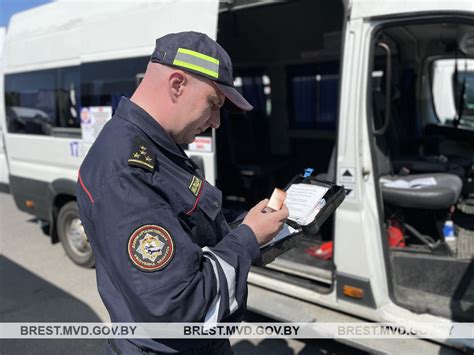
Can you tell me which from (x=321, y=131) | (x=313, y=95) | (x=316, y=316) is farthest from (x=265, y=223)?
(x=313, y=95)

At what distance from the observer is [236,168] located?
493cm

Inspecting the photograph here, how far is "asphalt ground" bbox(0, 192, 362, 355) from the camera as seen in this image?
2.96 metres

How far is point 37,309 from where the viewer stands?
3.55m

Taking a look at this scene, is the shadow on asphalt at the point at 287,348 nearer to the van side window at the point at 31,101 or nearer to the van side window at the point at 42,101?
the van side window at the point at 42,101

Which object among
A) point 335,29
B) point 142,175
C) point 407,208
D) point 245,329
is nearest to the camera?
point 142,175

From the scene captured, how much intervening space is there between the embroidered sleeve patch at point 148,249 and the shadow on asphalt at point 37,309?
2.34 metres

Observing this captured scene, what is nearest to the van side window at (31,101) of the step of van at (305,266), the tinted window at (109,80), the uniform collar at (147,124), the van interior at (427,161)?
the tinted window at (109,80)

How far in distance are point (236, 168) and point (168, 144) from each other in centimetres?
377

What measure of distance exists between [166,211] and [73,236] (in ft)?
12.2

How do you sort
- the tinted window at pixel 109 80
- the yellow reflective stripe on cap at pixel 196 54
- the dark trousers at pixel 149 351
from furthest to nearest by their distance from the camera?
A: the tinted window at pixel 109 80 < the dark trousers at pixel 149 351 < the yellow reflective stripe on cap at pixel 196 54

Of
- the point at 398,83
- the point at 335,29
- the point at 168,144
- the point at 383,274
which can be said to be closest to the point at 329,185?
the point at 168,144

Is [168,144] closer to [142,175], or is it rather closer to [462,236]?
[142,175]

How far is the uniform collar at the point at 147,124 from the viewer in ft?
3.72

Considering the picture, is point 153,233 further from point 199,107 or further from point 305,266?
point 305,266
